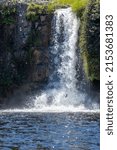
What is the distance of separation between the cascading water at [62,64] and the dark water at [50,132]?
10.2 m

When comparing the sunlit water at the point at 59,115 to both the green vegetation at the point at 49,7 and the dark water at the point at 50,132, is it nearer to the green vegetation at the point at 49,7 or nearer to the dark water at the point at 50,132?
the dark water at the point at 50,132

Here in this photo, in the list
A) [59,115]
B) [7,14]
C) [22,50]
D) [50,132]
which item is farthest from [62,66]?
[50,132]

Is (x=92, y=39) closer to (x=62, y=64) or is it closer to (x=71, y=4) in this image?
(x=62, y=64)

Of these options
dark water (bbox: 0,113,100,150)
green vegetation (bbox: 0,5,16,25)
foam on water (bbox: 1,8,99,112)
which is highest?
green vegetation (bbox: 0,5,16,25)

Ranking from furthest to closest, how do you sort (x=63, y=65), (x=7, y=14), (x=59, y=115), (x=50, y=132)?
1. (x=7, y=14)
2. (x=63, y=65)
3. (x=59, y=115)
4. (x=50, y=132)

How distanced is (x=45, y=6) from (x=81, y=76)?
6.01 meters

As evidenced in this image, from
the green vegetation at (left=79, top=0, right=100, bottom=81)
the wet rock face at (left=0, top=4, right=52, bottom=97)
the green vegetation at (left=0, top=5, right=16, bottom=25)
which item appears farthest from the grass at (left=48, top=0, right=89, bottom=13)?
the green vegetation at (left=0, top=5, right=16, bottom=25)

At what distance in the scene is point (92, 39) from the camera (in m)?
37.8

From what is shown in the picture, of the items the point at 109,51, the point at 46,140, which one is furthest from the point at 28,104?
the point at 109,51

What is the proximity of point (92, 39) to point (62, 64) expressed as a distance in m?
3.38

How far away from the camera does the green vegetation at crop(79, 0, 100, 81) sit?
3762 centimetres

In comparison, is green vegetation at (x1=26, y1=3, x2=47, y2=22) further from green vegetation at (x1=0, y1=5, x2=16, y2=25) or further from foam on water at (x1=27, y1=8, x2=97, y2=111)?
green vegetation at (x1=0, y1=5, x2=16, y2=25)

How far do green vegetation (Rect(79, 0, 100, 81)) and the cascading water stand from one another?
5.52 ft

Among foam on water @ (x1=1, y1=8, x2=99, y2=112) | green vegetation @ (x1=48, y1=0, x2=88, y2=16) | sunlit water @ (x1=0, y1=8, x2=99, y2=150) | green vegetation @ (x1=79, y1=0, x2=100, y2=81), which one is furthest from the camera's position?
green vegetation @ (x1=48, y1=0, x2=88, y2=16)
